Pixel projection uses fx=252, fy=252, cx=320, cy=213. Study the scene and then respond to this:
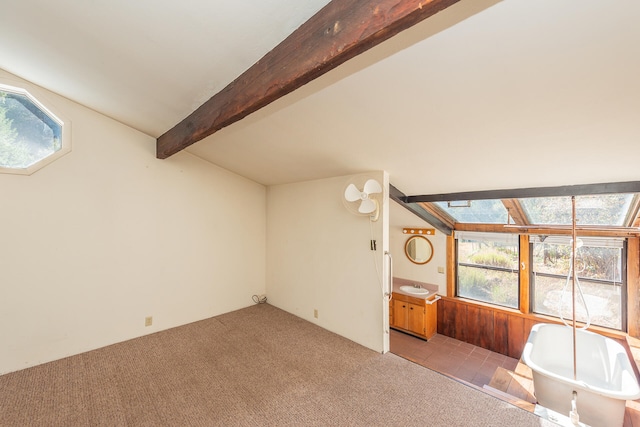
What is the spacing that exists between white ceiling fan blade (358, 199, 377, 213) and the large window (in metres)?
2.55

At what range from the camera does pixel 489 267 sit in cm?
438

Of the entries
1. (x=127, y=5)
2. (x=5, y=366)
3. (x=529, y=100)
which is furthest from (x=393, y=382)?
(x=5, y=366)

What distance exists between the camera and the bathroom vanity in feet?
13.9

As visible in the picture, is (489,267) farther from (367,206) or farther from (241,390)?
(241,390)

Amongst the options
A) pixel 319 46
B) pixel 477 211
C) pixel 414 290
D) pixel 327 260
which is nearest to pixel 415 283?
pixel 414 290

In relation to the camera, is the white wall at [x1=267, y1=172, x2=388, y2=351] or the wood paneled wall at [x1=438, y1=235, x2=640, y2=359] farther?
the wood paneled wall at [x1=438, y1=235, x2=640, y2=359]

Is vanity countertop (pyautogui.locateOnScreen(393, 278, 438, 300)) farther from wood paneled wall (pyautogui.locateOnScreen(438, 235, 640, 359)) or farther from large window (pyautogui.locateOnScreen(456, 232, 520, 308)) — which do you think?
large window (pyautogui.locateOnScreen(456, 232, 520, 308))

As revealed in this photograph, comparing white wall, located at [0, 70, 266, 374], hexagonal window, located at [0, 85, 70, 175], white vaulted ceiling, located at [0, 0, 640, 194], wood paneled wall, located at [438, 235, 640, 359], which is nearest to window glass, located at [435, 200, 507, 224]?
wood paneled wall, located at [438, 235, 640, 359]

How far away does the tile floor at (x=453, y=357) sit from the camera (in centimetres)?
358

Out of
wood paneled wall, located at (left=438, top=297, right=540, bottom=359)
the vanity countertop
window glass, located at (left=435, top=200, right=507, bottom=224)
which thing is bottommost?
wood paneled wall, located at (left=438, top=297, right=540, bottom=359)

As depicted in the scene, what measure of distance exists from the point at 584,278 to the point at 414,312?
240 cm

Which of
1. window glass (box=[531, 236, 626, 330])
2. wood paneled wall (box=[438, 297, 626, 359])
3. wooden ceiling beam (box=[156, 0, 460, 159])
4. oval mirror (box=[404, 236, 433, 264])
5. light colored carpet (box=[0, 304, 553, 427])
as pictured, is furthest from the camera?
oval mirror (box=[404, 236, 433, 264])

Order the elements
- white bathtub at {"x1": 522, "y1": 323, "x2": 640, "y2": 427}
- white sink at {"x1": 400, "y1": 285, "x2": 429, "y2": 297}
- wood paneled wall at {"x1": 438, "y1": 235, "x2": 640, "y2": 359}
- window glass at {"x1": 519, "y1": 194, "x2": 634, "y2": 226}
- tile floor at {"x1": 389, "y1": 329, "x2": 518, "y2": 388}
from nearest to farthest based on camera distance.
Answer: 1. white bathtub at {"x1": 522, "y1": 323, "x2": 640, "y2": 427}
2. window glass at {"x1": 519, "y1": 194, "x2": 634, "y2": 226}
3. wood paneled wall at {"x1": 438, "y1": 235, "x2": 640, "y2": 359}
4. tile floor at {"x1": 389, "y1": 329, "x2": 518, "y2": 388}
5. white sink at {"x1": 400, "y1": 285, "x2": 429, "y2": 297}

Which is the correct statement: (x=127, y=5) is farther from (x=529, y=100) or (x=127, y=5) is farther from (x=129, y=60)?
(x=529, y=100)
